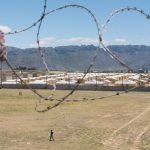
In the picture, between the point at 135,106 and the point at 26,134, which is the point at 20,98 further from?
the point at 26,134

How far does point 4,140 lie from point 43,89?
1848 inches

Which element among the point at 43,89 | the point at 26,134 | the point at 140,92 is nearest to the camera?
the point at 26,134

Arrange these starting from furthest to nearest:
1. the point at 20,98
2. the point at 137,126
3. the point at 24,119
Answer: the point at 20,98, the point at 24,119, the point at 137,126

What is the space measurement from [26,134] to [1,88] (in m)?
45.6

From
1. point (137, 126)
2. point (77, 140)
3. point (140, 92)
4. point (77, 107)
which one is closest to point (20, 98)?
point (77, 107)

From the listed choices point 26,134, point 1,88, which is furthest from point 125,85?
point 26,134

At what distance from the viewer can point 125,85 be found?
8281cm

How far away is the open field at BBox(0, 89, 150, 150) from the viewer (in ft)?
120

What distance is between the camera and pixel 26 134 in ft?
131

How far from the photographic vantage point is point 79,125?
45.0 meters

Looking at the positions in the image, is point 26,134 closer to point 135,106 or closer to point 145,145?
point 145,145

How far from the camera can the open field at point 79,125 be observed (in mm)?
36438

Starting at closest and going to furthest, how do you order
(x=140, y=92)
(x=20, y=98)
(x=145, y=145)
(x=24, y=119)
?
1. (x=145, y=145)
2. (x=24, y=119)
3. (x=20, y=98)
4. (x=140, y=92)

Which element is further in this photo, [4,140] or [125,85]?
[125,85]
